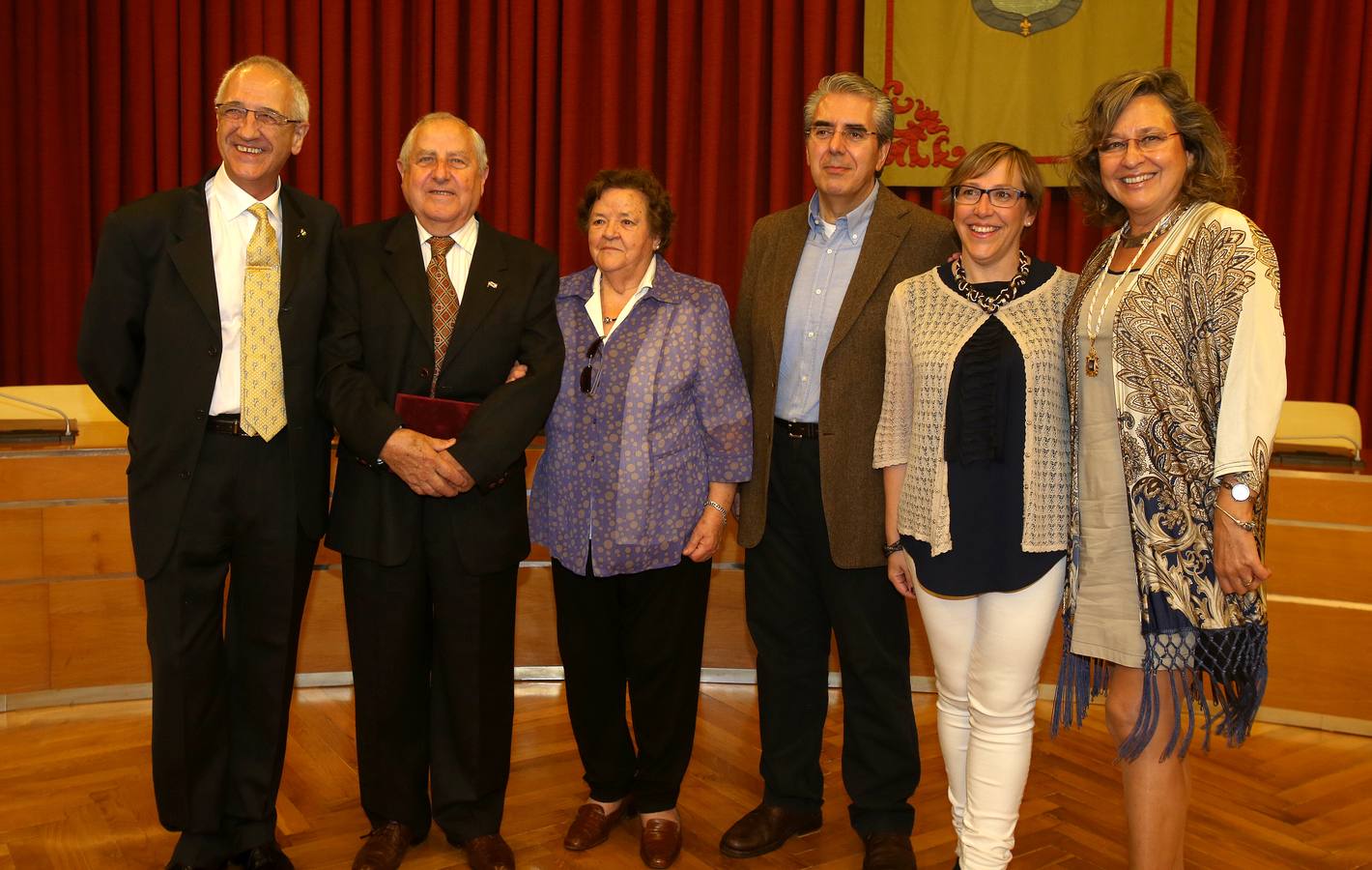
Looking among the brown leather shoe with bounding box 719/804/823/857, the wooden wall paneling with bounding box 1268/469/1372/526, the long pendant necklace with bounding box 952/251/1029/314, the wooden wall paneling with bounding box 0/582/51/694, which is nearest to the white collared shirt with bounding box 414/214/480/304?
the long pendant necklace with bounding box 952/251/1029/314

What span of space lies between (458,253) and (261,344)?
0.44 metres

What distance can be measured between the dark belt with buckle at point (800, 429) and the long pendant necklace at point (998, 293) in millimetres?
461

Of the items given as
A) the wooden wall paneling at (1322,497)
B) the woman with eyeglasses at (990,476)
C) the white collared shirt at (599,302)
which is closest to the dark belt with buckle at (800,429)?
the woman with eyeglasses at (990,476)

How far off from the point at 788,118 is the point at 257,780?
370 cm

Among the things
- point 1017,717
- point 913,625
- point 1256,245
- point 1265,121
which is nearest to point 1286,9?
point 1265,121

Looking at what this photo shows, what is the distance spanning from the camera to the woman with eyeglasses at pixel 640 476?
2.37 meters

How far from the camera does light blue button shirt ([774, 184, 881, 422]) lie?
8.08 ft

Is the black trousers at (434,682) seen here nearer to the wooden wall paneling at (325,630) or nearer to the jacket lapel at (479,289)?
the jacket lapel at (479,289)

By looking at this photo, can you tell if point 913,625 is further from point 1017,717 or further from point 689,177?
point 689,177

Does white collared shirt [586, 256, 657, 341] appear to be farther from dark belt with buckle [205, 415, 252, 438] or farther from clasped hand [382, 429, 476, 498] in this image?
dark belt with buckle [205, 415, 252, 438]

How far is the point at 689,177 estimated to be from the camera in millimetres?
5250

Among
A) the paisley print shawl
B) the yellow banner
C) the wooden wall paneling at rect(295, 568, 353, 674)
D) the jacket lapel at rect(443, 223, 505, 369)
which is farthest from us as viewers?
the yellow banner

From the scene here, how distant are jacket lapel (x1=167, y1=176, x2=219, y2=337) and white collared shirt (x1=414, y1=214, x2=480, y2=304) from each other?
419 millimetres

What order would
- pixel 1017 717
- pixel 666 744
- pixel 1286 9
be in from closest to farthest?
pixel 1017 717
pixel 666 744
pixel 1286 9
